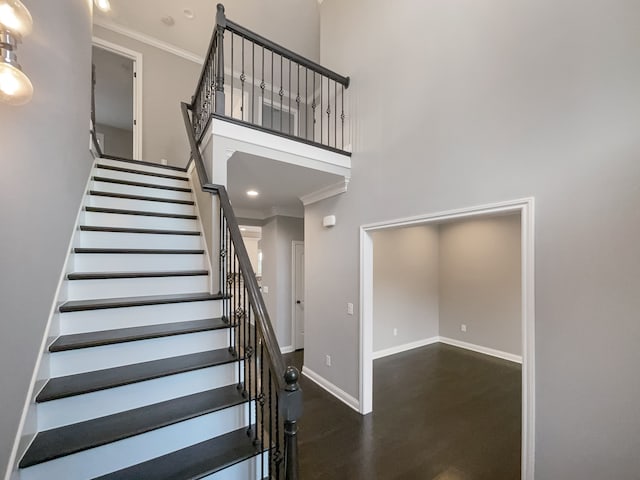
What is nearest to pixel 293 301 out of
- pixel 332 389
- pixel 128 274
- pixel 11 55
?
pixel 332 389

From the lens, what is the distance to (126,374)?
61.1 inches

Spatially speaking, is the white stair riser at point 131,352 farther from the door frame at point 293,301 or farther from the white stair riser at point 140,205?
the door frame at point 293,301

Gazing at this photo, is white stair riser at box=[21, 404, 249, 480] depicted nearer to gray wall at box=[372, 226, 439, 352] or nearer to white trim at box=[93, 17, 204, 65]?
gray wall at box=[372, 226, 439, 352]

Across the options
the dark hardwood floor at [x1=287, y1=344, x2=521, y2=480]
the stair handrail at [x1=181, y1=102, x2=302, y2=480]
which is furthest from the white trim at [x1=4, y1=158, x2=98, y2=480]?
the dark hardwood floor at [x1=287, y1=344, x2=521, y2=480]

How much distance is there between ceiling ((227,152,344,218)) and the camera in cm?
278

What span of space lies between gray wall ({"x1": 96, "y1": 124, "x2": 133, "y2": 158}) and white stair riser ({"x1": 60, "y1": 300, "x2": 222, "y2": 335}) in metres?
6.45

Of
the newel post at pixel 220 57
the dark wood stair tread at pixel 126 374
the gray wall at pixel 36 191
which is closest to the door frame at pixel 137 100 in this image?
the gray wall at pixel 36 191

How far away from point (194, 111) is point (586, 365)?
4.49 meters

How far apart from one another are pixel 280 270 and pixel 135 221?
2.79 meters

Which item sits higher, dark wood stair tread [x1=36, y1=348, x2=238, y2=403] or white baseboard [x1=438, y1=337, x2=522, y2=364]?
dark wood stair tread [x1=36, y1=348, x2=238, y2=403]

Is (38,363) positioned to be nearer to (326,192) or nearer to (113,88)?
(326,192)

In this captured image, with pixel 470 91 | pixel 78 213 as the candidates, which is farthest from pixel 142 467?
pixel 470 91

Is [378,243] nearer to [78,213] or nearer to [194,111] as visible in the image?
[194,111]

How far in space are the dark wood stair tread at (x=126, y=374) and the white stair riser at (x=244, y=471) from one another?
546mm
